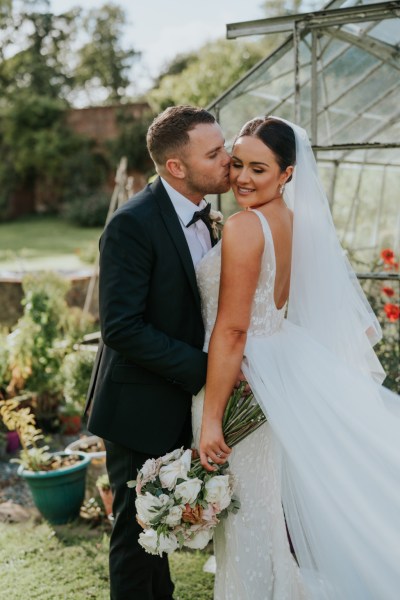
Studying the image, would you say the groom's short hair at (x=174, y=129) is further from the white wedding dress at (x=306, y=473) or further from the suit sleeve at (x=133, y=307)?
the white wedding dress at (x=306, y=473)

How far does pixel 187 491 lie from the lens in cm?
237

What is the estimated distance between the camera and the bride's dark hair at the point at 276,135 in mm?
2539

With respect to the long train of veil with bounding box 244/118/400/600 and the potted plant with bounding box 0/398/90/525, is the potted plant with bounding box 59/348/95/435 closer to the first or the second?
the potted plant with bounding box 0/398/90/525

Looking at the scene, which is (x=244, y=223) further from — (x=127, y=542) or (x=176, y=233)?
(x=127, y=542)

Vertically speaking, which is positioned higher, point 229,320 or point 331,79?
point 331,79

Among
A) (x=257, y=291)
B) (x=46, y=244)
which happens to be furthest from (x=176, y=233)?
(x=46, y=244)

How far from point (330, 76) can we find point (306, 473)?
145 inches

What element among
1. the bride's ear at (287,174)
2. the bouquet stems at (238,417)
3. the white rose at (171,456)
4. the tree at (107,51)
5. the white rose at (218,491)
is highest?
the tree at (107,51)

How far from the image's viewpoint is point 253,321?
2643mm

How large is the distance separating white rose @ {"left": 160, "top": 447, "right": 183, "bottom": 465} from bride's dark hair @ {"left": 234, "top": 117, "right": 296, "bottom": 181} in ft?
3.79

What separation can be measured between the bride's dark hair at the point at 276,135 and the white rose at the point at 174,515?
52.3 inches

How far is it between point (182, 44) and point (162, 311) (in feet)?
106

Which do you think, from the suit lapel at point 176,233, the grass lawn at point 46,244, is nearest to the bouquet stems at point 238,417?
the suit lapel at point 176,233

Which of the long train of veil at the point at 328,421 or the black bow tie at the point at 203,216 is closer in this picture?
the long train of veil at the point at 328,421
